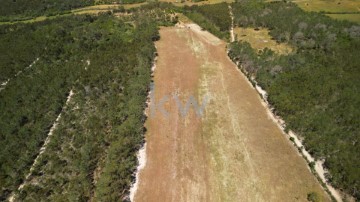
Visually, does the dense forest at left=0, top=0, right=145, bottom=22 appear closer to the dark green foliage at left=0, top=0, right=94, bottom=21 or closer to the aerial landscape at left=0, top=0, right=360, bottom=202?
the dark green foliage at left=0, top=0, right=94, bottom=21

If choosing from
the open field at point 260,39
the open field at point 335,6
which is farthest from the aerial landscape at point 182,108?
the open field at point 335,6

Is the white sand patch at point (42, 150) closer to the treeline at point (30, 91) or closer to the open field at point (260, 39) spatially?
the treeline at point (30, 91)

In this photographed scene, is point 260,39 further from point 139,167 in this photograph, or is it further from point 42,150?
point 42,150

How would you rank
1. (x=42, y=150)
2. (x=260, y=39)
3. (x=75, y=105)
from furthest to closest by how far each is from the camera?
(x=260, y=39) → (x=75, y=105) → (x=42, y=150)

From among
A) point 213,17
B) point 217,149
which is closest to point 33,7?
point 213,17

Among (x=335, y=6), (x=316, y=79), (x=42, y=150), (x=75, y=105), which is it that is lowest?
(x=42, y=150)

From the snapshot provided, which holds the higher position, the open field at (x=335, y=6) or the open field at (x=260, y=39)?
the open field at (x=335, y=6)

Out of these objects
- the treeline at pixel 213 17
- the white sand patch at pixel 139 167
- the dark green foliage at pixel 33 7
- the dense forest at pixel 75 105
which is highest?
the dark green foliage at pixel 33 7
